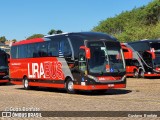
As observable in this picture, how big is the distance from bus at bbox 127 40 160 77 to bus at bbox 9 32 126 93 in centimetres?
1508

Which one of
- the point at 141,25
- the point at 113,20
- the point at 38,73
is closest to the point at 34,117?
the point at 38,73

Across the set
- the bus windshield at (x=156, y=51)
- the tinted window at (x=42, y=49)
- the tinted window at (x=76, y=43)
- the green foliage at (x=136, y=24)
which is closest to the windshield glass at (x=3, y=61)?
the tinted window at (x=42, y=49)

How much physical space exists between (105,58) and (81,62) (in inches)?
48.9

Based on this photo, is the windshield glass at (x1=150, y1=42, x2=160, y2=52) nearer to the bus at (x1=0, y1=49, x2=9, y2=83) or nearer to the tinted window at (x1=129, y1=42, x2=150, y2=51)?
the tinted window at (x1=129, y1=42, x2=150, y2=51)

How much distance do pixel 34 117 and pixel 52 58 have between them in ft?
41.6

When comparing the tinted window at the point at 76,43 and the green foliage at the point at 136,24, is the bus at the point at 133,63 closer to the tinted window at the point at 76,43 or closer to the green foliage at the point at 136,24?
the tinted window at the point at 76,43

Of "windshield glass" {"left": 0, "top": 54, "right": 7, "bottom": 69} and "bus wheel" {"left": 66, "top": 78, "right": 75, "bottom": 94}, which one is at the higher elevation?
"windshield glass" {"left": 0, "top": 54, "right": 7, "bottom": 69}

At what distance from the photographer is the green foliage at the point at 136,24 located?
7056 centimetres

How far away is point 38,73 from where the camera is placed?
91.1 feet

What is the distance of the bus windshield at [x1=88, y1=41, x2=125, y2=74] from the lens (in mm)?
22359

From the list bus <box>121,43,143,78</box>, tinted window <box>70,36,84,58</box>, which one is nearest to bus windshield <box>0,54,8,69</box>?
bus <box>121,43,143,78</box>

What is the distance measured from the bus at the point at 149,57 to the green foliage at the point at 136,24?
2608 cm

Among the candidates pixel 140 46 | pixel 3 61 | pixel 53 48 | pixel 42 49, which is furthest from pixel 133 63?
pixel 53 48

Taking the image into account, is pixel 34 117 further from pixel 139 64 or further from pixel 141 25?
pixel 141 25
